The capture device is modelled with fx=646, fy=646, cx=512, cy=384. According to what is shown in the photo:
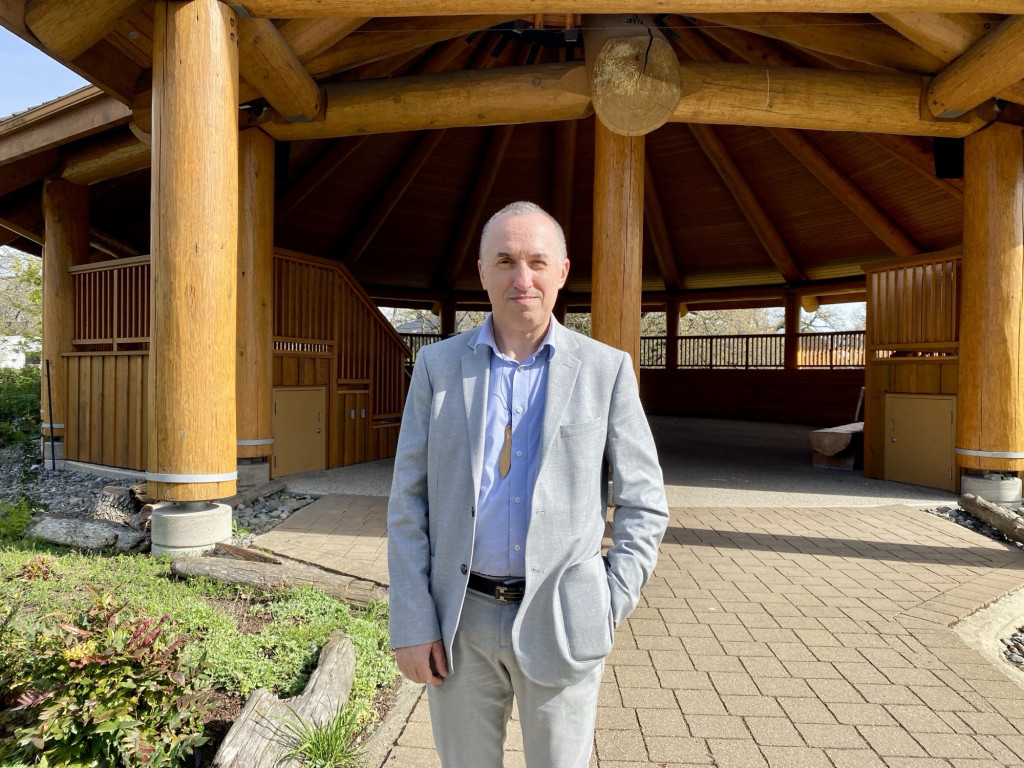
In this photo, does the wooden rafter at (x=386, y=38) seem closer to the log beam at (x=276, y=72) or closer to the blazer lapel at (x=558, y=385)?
the log beam at (x=276, y=72)

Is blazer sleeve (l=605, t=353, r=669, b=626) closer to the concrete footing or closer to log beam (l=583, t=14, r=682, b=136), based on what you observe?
the concrete footing

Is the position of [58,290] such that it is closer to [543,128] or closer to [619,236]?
[619,236]

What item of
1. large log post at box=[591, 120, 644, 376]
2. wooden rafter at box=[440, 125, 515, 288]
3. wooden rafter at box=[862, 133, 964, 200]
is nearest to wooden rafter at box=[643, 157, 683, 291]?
wooden rafter at box=[440, 125, 515, 288]

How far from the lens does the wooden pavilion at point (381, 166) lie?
4.64 meters

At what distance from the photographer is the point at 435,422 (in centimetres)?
173

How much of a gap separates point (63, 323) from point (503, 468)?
9207 millimetres

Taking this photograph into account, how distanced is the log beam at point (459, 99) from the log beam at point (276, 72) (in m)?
0.31

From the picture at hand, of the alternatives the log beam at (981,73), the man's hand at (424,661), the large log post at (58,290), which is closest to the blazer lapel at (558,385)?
the man's hand at (424,661)

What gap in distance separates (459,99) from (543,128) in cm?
612

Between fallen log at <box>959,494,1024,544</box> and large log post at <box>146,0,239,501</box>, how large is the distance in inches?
259

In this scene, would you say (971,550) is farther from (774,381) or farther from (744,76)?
(774,381)

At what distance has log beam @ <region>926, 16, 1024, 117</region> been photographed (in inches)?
215

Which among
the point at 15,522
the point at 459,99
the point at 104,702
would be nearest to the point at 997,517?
the point at 459,99

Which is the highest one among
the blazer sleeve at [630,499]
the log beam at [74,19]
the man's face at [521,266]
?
the log beam at [74,19]
